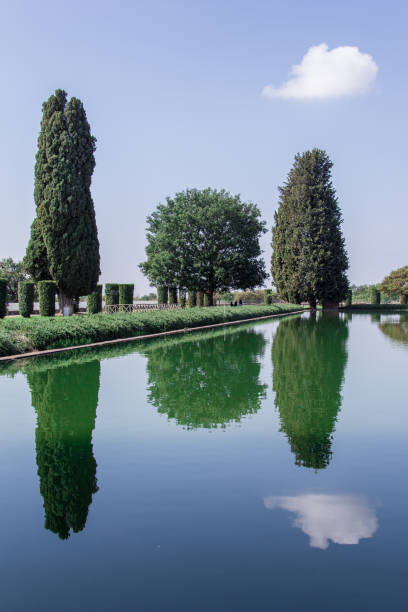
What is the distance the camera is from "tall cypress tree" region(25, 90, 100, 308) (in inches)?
1150

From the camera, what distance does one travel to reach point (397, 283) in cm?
6044

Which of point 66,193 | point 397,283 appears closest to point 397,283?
point 397,283

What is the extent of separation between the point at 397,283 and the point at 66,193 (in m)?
43.4

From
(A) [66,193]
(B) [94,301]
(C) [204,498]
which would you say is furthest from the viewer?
(B) [94,301]

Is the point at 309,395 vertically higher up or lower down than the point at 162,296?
lower down

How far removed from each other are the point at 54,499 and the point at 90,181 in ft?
92.7

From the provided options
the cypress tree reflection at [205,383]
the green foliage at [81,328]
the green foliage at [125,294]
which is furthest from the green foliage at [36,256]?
the cypress tree reflection at [205,383]

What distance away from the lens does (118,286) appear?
37.3 metres

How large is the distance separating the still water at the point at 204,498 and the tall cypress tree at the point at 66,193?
70.2 feet

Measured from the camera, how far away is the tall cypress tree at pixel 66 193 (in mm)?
29203

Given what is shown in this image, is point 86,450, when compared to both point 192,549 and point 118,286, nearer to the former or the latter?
point 192,549

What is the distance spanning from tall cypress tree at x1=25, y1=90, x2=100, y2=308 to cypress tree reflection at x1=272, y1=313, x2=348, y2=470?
17.2 metres

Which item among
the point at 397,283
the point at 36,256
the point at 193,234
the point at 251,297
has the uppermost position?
the point at 193,234

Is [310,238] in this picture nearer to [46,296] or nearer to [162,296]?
[162,296]
